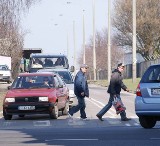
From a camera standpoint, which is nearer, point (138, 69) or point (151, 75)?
point (151, 75)

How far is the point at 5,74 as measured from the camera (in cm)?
6506

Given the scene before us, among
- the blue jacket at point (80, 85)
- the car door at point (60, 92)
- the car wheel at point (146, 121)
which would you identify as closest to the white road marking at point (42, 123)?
the blue jacket at point (80, 85)

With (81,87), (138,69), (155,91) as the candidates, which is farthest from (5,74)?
(155,91)

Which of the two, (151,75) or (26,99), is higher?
(151,75)

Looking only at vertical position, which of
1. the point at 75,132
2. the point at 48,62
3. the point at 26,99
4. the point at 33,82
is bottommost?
the point at 75,132

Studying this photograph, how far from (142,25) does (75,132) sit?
2603 inches

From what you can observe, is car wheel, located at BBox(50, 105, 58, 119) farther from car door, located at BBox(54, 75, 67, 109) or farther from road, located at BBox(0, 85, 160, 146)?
car door, located at BBox(54, 75, 67, 109)

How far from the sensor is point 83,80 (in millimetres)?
23328

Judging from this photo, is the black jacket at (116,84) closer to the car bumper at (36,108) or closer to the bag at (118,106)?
the bag at (118,106)

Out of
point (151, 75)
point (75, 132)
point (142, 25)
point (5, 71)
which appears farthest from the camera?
point (142, 25)

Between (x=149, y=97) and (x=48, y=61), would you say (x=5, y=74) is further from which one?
(x=149, y=97)

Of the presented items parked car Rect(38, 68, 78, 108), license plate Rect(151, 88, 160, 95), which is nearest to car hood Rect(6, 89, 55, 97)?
parked car Rect(38, 68, 78, 108)

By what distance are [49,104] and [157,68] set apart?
5.02m

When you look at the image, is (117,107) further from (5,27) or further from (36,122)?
(5,27)
